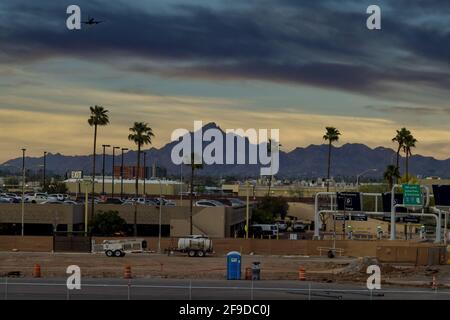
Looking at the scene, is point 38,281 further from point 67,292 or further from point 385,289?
point 385,289

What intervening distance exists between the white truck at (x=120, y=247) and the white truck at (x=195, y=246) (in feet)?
11.8

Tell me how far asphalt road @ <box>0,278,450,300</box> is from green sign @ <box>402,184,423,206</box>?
146ft

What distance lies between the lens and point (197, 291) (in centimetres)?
4394

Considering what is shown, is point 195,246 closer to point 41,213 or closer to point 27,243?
point 27,243

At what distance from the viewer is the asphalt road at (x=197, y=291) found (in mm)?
40438

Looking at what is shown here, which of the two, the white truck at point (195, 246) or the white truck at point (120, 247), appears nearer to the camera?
the white truck at point (120, 247)

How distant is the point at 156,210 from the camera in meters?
108

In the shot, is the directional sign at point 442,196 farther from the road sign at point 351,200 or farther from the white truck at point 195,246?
the white truck at point 195,246

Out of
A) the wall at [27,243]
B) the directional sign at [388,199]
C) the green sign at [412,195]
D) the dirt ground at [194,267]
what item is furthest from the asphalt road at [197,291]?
the directional sign at [388,199]

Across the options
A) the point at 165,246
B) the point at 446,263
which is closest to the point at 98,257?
the point at 165,246

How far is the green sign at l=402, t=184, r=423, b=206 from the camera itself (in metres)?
93.0

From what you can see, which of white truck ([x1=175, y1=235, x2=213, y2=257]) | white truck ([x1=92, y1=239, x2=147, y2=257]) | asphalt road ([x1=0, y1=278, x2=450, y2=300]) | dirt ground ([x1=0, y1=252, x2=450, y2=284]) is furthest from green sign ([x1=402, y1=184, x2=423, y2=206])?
asphalt road ([x1=0, y1=278, x2=450, y2=300])

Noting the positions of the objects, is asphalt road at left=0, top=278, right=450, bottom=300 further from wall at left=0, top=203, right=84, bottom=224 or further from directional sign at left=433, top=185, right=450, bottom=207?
wall at left=0, top=203, right=84, bottom=224
